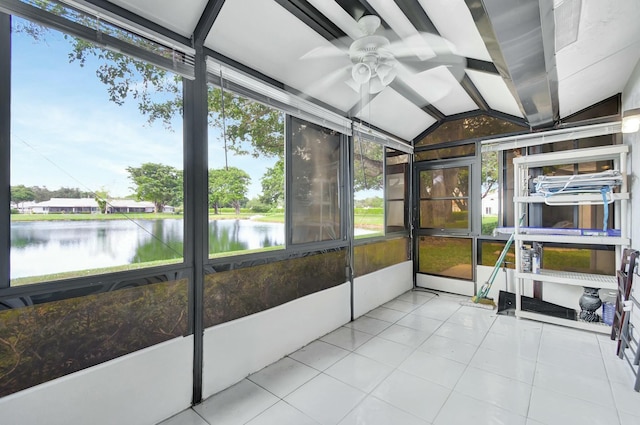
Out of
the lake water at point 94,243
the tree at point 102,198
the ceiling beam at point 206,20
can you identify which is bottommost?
the lake water at point 94,243

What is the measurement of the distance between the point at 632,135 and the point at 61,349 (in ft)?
15.5

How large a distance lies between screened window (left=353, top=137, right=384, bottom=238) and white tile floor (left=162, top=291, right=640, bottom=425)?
4.22ft

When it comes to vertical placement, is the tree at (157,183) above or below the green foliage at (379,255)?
above

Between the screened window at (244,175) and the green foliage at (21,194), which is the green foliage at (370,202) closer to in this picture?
the screened window at (244,175)

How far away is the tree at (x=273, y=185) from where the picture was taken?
251 centimetres

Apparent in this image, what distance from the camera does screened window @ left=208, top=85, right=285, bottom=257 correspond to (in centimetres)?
213

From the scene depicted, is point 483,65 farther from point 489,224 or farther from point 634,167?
point 489,224

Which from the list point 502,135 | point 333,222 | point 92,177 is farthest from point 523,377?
point 92,177

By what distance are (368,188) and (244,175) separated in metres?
1.90

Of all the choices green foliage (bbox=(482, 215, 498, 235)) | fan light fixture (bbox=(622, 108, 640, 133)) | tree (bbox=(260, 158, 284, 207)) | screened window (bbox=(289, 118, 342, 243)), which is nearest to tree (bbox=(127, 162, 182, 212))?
tree (bbox=(260, 158, 284, 207))

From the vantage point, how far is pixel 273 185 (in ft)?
8.40

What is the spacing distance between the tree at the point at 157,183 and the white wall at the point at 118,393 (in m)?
0.91

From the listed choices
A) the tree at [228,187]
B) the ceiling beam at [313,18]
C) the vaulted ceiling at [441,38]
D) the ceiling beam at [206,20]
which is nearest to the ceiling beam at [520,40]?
the vaulted ceiling at [441,38]

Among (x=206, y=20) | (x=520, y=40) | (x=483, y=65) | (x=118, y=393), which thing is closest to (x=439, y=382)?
(x=118, y=393)
